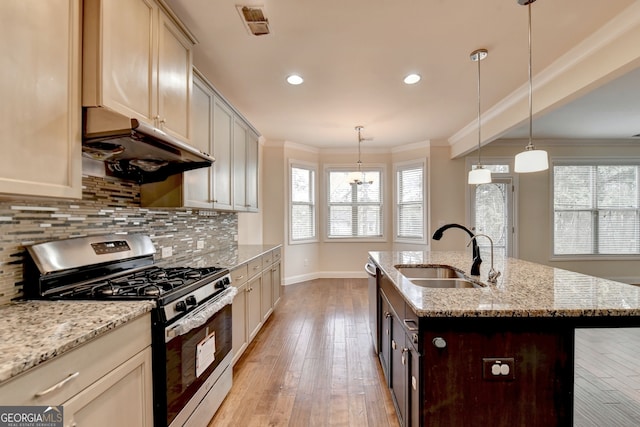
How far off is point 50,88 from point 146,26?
0.77m

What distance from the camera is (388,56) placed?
8.07ft

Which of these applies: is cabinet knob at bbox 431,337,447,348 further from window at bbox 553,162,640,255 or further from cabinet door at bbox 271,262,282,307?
window at bbox 553,162,640,255

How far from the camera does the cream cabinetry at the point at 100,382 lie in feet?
2.72

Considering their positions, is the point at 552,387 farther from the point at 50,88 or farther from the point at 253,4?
the point at 253,4

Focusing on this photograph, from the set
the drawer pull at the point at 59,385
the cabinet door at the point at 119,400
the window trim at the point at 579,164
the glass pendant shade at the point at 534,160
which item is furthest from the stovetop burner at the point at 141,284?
the window trim at the point at 579,164

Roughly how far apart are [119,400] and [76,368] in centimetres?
29

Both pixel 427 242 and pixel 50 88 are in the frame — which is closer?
pixel 50 88

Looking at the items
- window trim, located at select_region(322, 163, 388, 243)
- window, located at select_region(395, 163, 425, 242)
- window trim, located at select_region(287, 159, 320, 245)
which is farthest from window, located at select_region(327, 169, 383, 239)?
window, located at select_region(395, 163, 425, 242)

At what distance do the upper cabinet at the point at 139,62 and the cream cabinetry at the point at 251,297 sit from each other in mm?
1272

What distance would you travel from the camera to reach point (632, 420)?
190cm

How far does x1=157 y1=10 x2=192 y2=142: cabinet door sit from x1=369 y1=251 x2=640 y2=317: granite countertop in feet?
5.70

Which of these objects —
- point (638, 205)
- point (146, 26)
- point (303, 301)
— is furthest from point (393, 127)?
point (638, 205)

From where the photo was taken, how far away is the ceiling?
1.91 m

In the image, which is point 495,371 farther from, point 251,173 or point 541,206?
point 541,206
